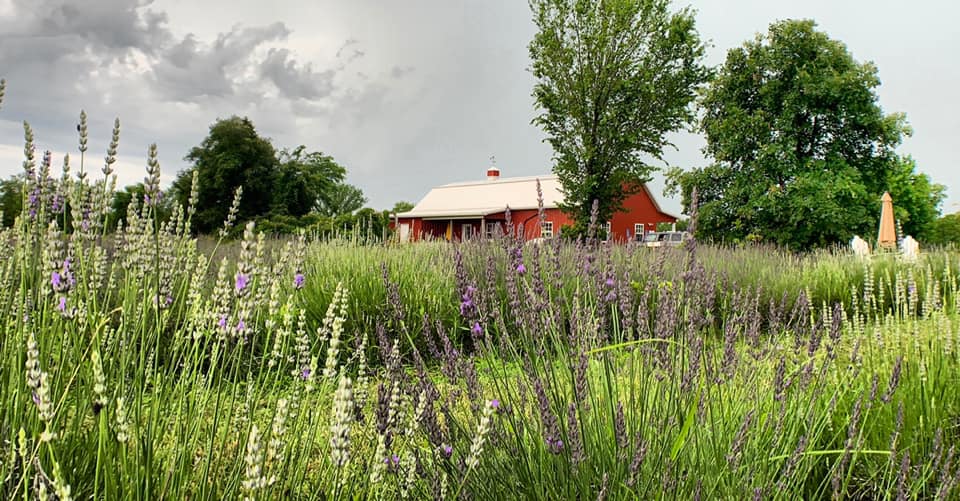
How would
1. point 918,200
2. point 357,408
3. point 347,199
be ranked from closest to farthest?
1. point 357,408
2. point 918,200
3. point 347,199

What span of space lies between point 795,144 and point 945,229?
2093 cm

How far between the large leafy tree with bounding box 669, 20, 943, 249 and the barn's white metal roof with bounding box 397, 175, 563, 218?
1282cm

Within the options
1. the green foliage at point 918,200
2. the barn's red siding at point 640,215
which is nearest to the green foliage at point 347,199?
the barn's red siding at point 640,215

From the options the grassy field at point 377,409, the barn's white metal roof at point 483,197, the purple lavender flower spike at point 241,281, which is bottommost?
the grassy field at point 377,409

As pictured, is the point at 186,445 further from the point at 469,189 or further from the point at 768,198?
the point at 469,189

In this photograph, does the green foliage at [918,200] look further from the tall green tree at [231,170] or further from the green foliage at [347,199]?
the green foliage at [347,199]

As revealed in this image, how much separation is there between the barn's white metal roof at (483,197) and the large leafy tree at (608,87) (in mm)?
11138

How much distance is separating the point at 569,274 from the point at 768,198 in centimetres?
1707

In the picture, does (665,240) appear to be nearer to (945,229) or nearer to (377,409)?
(377,409)

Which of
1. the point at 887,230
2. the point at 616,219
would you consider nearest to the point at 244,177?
the point at 616,219

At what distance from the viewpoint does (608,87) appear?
22.2 meters

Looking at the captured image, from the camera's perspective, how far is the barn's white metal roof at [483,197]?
35.7m

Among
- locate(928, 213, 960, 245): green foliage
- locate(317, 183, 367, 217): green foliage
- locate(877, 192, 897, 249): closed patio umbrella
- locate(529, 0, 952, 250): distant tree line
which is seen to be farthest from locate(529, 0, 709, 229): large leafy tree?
locate(317, 183, 367, 217): green foliage

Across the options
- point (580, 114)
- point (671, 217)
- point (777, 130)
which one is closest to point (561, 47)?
point (580, 114)
